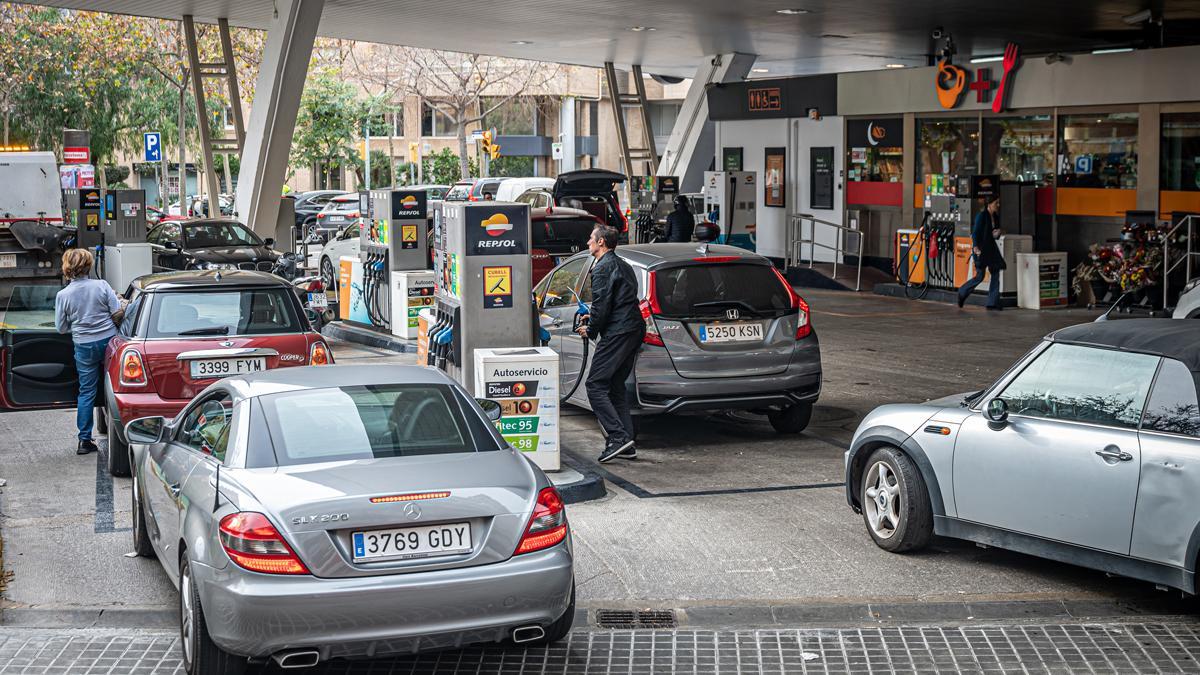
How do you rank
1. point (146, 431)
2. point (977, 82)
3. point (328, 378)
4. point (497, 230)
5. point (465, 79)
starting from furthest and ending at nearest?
1. point (465, 79)
2. point (977, 82)
3. point (497, 230)
4. point (146, 431)
5. point (328, 378)

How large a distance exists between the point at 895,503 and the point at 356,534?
139 inches

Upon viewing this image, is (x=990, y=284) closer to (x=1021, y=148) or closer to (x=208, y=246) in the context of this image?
(x=1021, y=148)

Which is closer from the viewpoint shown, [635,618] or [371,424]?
[371,424]

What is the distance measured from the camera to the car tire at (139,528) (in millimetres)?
7367

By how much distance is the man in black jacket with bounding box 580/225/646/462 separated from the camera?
9.88m

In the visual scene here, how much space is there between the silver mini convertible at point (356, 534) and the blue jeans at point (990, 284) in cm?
1556

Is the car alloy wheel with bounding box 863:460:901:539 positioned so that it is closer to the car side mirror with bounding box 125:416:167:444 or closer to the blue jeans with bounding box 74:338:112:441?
the car side mirror with bounding box 125:416:167:444

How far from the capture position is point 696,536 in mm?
8062

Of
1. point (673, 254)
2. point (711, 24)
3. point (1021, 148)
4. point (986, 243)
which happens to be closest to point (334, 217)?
point (711, 24)

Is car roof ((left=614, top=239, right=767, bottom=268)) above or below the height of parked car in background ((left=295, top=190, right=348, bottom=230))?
below

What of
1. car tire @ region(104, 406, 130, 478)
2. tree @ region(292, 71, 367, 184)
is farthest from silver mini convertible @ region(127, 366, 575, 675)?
tree @ region(292, 71, 367, 184)

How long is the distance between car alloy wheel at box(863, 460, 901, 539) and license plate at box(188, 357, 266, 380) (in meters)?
4.41

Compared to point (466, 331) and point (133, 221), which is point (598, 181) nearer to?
point (133, 221)

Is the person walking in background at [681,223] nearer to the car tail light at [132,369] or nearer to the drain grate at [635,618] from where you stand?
the car tail light at [132,369]
